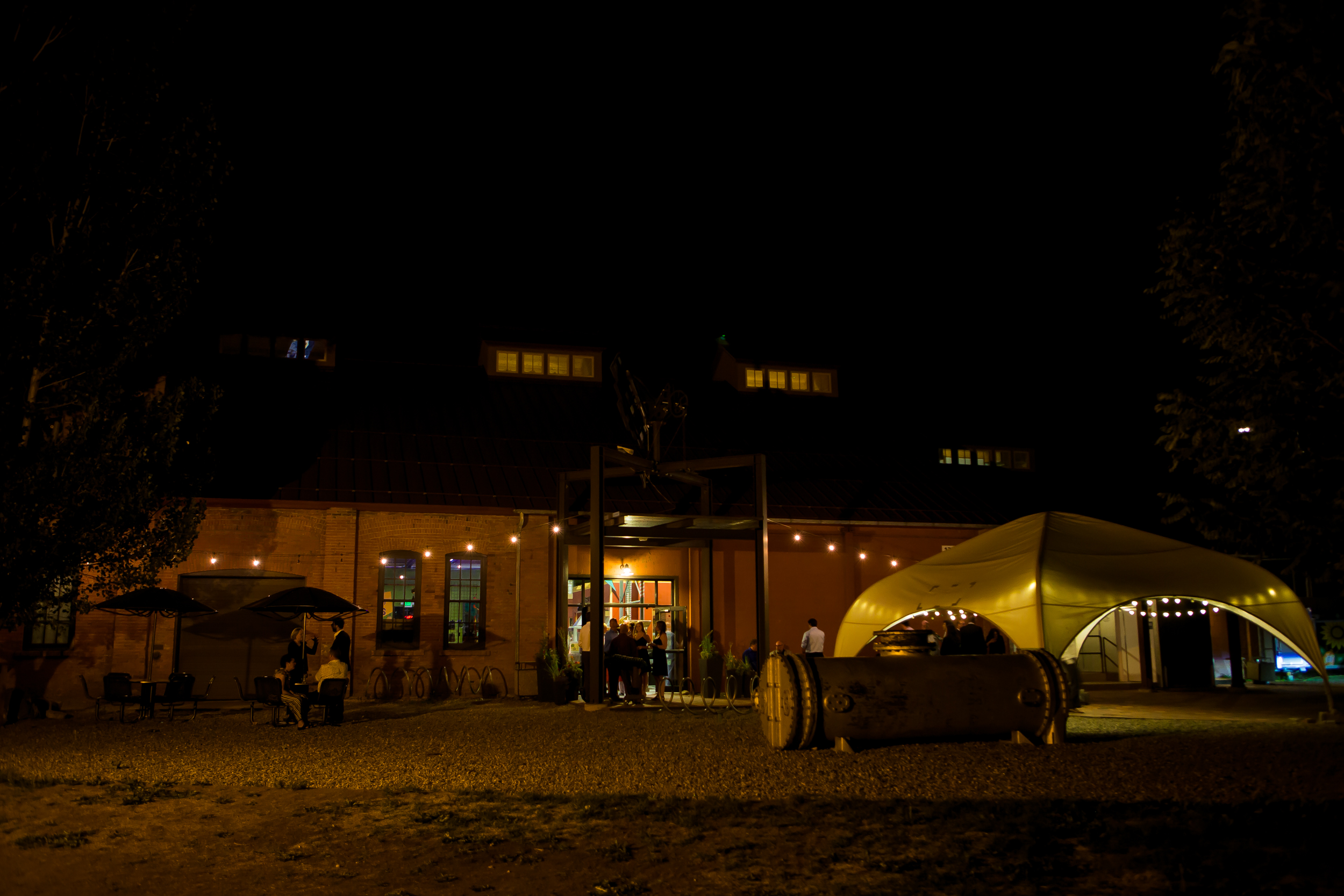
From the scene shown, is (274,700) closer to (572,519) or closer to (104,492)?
(104,492)

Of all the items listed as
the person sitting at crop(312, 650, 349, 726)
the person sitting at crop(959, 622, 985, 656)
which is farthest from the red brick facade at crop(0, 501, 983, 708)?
the person sitting at crop(959, 622, 985, 656)

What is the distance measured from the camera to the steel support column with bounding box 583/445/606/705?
1688cm

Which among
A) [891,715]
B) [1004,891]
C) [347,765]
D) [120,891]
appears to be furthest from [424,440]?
[1004,891]

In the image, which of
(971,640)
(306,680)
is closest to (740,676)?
(971,640)

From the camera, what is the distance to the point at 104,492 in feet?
48.3

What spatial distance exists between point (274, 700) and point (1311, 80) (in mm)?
14613

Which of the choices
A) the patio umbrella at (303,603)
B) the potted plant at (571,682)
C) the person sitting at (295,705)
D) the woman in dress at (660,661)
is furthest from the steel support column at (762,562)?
the person sitting at (295,705)

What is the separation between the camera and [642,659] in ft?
59.3

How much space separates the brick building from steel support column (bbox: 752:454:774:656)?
2421mm

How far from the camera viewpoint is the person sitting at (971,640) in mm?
15867

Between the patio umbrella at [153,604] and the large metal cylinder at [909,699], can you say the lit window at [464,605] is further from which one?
the large metal cylinder at [909,699]

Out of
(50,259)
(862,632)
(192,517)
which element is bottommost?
(862,632)

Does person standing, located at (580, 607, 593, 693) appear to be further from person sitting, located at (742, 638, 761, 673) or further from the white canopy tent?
the white canopy tent

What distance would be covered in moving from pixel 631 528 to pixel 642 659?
92.3 inches
